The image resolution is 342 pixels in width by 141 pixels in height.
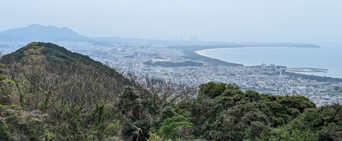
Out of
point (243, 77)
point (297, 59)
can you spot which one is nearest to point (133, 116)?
point (243, 77)

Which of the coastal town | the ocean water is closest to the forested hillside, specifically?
the coastal town

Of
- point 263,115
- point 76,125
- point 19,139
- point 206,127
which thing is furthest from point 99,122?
point 263,115

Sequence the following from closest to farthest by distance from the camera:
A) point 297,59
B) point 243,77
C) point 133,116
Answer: point 133,116 → point 243,77 → point 297,59

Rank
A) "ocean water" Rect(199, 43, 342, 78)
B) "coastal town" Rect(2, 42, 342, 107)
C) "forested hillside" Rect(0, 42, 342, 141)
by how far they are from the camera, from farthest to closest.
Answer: "ocean water" Rect(199, 43, 342, 78)
"coastal town" Rect(2, 42, 342, 107)
"forested hillside" Rect(0, 42, 342, 141)

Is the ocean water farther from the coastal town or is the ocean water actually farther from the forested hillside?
the forested hillside

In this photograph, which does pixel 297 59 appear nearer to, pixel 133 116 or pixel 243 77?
pixel 243 77

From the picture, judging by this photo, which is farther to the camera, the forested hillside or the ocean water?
the ocean water

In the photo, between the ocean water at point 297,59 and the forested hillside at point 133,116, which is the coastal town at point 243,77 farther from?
the ocean water at point 297,59

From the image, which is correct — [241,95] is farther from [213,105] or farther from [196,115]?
[196,115]

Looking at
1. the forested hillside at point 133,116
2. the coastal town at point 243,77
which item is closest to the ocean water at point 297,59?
the coastal town at point 243,77

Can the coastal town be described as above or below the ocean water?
below

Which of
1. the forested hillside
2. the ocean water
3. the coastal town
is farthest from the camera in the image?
the ocean water
